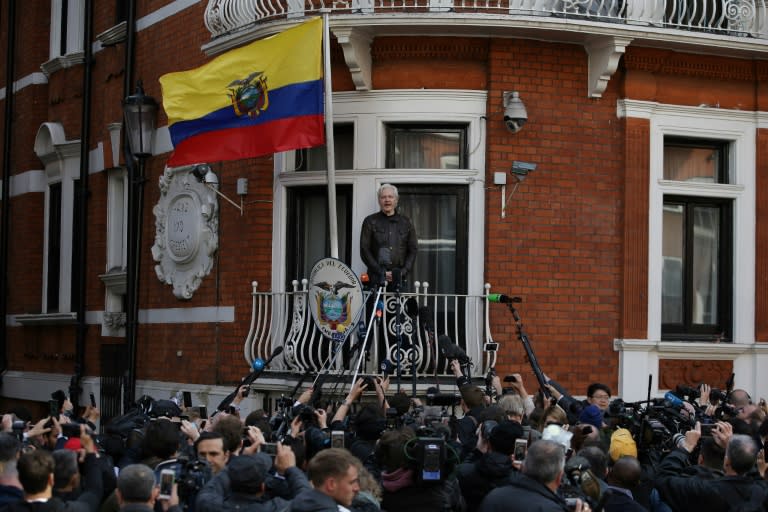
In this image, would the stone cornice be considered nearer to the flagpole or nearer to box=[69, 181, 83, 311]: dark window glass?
the flagpole

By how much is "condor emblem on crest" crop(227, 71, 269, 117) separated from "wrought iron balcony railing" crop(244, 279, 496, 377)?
1917mm

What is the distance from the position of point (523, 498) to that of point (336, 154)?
28.8 ft

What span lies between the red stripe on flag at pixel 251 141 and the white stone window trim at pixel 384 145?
0.91 meters

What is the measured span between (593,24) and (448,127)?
6.33 ft

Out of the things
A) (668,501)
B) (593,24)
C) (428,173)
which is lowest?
(668,501)

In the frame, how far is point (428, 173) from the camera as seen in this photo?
14547 mm

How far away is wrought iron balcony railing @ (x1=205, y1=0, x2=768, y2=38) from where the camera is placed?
14234mm

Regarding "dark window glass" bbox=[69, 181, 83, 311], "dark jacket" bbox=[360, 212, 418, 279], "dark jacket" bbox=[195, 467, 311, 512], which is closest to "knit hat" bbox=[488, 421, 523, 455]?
"dark jacket" bbox=[195, 467, 311, 512]

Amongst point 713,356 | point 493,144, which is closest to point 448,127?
point 493,144

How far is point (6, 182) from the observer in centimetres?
2222

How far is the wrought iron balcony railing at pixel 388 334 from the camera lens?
1396 cm

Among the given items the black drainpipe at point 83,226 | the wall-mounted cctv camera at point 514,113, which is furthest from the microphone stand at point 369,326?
the black drainpipe at point 83,226

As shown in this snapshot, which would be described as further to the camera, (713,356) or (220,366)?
(220,366)

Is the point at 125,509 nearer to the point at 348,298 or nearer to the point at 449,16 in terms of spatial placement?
the point at 348,298
